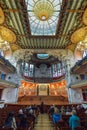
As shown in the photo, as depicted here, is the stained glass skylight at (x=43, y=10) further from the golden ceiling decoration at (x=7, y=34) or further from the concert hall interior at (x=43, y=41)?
the golden ceiling decoration at (x=7, y=34)

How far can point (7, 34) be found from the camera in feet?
40.2

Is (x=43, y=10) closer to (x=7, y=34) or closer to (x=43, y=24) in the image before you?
(x=43, y=24)

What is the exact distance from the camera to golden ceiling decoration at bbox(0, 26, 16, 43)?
11.6 m

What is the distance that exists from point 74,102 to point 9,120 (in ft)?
38.3

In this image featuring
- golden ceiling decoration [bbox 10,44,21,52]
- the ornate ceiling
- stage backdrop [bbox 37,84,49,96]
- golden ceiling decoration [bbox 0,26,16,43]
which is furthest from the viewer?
stage backdrop [bbox 37,84,49,96]

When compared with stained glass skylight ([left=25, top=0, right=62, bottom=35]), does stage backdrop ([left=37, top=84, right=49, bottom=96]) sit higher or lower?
lower

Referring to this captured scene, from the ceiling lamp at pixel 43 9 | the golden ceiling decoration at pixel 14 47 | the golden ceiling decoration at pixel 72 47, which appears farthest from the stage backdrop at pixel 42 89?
the ceiling lamp at pixel 43 9

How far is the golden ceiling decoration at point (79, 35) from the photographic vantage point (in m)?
11.8

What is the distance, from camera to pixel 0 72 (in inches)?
573

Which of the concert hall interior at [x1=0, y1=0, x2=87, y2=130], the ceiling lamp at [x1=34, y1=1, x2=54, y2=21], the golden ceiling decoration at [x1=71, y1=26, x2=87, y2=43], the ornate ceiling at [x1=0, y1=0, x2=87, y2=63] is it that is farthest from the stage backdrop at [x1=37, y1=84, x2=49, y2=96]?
the ceiling lamp at [x1=34, y1=1, x2=54, y2=21]

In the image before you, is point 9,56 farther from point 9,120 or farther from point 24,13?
point 9,120

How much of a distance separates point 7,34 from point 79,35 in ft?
28.3

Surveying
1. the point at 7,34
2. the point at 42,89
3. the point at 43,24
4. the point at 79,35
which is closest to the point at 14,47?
the point at 7,34

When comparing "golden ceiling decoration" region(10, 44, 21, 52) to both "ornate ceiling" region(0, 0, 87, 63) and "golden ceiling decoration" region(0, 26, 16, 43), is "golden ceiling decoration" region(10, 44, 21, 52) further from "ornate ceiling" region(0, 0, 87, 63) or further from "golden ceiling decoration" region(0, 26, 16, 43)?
"golden ceiling decoration" region(0, 26, 16, 43)
